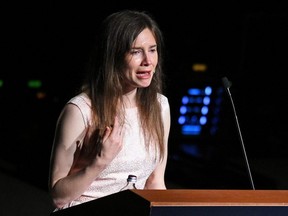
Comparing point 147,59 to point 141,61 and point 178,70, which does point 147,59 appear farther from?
point 178,70

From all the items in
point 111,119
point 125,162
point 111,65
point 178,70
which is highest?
point 111,65

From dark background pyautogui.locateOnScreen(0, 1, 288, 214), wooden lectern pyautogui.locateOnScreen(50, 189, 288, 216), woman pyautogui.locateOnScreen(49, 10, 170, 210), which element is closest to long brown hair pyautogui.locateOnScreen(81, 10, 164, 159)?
woman pyautogui.locateOnScreen(49, 10, 170, 210)

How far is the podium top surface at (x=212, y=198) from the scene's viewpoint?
1487 millimetres

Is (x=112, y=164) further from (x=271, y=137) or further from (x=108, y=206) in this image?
(x=271, y=137)

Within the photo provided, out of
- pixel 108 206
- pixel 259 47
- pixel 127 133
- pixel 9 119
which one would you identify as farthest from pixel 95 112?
pixel 259 47

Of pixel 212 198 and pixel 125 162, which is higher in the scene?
→ pixel 212 198

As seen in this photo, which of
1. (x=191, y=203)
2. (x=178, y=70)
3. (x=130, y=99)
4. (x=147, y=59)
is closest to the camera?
(x=191, y=203)

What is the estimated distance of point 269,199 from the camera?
1572mm

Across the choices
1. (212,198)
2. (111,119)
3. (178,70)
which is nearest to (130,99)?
(111,119)

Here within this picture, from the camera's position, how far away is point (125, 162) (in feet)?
7.29

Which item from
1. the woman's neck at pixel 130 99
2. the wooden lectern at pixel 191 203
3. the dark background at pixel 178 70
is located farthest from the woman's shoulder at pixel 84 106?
the dark background at pixel 178 70

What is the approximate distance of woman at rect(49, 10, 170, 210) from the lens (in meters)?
2.13

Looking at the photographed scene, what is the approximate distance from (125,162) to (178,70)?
309cm

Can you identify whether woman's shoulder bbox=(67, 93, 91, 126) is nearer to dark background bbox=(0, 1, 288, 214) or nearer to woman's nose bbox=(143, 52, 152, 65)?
woman's nose bbox=(143, 52, 152, 65)
